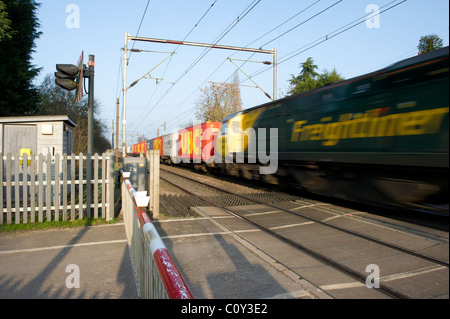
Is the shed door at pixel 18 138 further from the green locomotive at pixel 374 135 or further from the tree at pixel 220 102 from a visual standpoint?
the tree at pixel 220 102

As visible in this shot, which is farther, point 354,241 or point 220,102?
point 220,102

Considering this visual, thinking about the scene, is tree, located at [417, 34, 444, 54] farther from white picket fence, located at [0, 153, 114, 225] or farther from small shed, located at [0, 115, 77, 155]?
small shed, located at [0, 115, 77, 155]

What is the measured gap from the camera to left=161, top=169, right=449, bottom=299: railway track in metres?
3.22

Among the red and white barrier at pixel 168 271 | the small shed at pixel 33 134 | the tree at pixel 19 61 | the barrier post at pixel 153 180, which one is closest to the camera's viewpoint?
the red and white barrier at pixel 168 271

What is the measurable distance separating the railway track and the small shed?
194 inches

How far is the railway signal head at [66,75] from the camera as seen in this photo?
634cm

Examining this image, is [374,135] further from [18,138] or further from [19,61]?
[19,61]

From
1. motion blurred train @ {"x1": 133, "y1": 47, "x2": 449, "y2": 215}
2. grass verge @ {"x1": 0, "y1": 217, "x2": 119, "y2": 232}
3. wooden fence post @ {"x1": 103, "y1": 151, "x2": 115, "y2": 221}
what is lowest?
grass verge @ {"x1": 0, "y1": 217, "x2": 119, "y2": 232}

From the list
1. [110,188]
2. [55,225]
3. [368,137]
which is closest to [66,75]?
[110,188]

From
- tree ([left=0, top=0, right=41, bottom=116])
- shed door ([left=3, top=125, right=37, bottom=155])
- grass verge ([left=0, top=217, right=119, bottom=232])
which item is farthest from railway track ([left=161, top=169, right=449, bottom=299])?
tree ([left=0, top=0, right=41, bottom=116])

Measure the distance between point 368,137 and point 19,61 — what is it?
65.5 feet

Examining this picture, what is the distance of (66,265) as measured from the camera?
4211 mm

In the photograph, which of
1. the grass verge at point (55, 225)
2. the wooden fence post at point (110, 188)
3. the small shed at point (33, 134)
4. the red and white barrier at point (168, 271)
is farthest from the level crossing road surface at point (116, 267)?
the small shed at point (33, 134)

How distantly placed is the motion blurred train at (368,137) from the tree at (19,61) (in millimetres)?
14724
